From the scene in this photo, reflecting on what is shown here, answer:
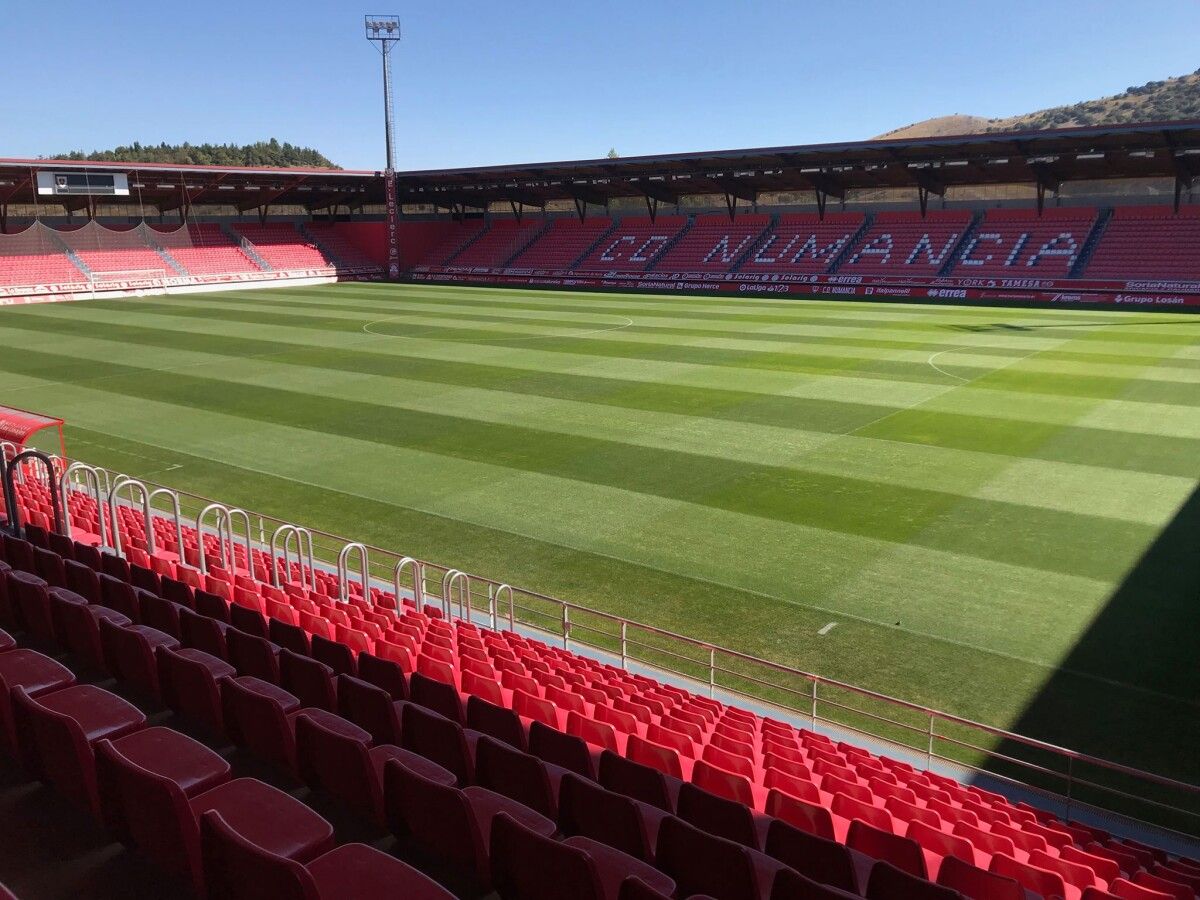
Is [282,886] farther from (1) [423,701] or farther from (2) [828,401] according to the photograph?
(2) [828,401]

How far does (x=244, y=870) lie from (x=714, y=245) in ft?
186

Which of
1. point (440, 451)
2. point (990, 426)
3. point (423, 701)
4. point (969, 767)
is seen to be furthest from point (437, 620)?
point (990, 426)

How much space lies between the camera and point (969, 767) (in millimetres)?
8125

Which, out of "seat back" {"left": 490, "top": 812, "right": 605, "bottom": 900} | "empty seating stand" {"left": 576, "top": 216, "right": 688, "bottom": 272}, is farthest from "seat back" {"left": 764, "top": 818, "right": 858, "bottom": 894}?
"empty seating stand" {"left": 576, "top": 216, "right": 688, "bottom": 272}

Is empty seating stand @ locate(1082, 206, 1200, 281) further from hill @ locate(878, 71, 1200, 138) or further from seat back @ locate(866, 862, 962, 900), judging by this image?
hill @ locate(878, 71, 1200, 138)

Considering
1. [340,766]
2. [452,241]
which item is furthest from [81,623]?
[452,241]

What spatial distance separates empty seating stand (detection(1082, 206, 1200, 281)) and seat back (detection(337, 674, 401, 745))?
1806 inches

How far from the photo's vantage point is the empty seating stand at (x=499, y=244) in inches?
2554

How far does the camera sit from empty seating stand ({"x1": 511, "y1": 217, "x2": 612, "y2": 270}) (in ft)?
202

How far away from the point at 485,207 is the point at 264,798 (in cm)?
7050

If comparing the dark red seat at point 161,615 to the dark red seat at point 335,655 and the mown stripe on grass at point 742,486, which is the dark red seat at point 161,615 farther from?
the mown stripe on grass at point 742,486

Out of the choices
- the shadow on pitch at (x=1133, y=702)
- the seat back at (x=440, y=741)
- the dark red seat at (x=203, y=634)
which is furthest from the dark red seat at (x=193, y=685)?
the shadow on pitch at (x=1133, y=702)

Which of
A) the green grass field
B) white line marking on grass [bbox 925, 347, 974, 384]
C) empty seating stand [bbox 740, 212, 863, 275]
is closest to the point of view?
the green grass field

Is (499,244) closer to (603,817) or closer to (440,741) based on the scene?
(440,741)
